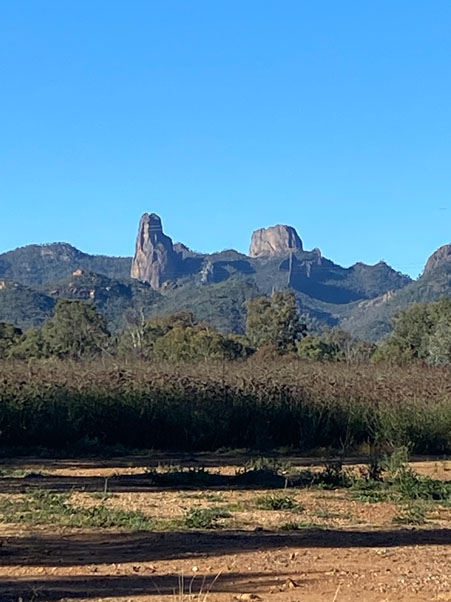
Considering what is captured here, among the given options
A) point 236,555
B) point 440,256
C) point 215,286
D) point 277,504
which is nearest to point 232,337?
point 277,504

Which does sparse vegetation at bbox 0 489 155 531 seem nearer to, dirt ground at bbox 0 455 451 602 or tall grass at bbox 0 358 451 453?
dirt ground at bbox 0 455 451 602

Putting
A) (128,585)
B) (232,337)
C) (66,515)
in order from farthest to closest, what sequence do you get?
(232,337) → (66,515) → (128,585)

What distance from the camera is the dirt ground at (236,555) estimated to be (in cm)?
755

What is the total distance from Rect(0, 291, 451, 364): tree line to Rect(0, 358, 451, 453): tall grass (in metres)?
18.8

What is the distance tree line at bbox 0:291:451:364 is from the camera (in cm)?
4728

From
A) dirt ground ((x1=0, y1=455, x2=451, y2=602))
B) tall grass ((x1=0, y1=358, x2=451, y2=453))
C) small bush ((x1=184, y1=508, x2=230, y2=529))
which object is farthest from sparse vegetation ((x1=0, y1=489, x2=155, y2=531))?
tall grass ((x1=0, y1=358, x2=451, y2=453))

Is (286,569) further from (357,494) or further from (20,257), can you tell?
(20,257)

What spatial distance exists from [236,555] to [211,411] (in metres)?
14.3

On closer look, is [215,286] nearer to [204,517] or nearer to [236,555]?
[204,517]

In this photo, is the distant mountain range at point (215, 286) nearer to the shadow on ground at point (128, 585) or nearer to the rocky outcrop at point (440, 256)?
the rocky outcrop at point (440, 256)

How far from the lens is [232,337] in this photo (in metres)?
56.2

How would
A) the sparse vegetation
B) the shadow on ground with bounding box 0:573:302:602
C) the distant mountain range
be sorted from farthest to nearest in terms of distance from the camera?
the distant mountain range → the sparse vegetation → the shadow on ground with bounding box 0:573:302:602

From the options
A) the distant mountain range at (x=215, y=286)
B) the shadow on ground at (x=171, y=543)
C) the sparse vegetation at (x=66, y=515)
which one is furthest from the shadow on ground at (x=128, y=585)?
the distant mountain range at (x=215, y=286)

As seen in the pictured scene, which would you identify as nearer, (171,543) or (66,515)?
(171,543)
